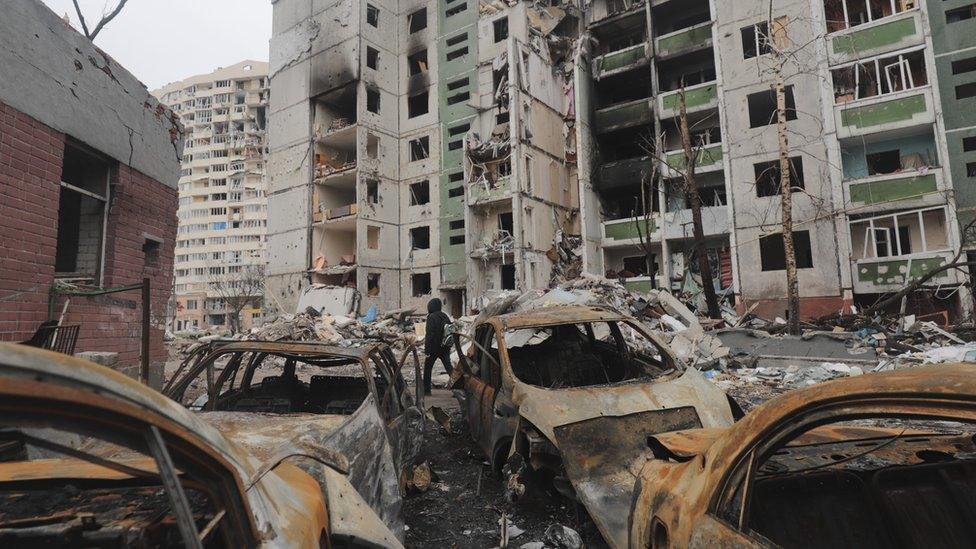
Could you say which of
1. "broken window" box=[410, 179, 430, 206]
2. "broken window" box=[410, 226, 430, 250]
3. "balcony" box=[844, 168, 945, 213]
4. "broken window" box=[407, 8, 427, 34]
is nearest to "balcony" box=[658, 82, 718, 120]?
"balcony" box=[844, 168, 945, 213]

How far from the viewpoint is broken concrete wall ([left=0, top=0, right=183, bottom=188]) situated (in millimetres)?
4668

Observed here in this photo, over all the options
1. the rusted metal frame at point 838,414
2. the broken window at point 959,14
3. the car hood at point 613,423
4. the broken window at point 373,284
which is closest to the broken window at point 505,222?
the broken window at point 373,284

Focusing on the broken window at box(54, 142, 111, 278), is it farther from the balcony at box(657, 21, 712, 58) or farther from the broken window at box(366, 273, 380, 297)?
the balcony at box(657, 21, 712, 58)

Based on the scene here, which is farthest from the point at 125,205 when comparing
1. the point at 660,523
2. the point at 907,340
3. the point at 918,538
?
the point at 907,340

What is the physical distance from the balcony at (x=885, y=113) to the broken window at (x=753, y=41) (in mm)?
4040

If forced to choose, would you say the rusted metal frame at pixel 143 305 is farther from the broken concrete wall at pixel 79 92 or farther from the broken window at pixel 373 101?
the broken window at pixel 373 101

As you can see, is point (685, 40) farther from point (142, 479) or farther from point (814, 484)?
point (142, 479)

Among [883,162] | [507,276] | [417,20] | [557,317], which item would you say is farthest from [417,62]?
[557,317]

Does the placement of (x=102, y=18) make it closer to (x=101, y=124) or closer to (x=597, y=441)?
(x=101, y=124)

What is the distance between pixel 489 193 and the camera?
24.2 meters

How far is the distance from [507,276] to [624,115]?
10.3m

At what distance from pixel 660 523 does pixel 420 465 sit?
3.03 meters

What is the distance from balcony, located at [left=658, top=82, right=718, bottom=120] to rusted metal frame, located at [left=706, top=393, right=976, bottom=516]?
2151 centimetres

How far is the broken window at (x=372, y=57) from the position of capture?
94.6ft
